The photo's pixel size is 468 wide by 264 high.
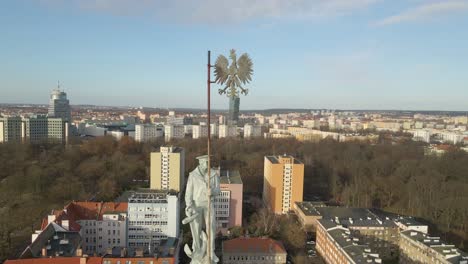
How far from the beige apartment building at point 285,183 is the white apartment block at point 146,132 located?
100 ft

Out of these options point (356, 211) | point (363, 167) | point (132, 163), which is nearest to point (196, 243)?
point (356, 211)

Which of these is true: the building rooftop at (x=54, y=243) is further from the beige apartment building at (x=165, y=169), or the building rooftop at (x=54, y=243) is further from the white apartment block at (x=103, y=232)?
the beige apartment building at (x=165, y=169)

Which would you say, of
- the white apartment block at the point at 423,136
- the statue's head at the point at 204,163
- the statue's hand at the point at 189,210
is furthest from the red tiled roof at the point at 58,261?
the white apartment block at the point at 423,136

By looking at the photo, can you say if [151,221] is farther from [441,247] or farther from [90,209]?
[441,247]

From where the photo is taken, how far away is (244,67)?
3725 mm

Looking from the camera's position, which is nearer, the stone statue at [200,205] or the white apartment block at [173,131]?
the stone statue at [200,205]

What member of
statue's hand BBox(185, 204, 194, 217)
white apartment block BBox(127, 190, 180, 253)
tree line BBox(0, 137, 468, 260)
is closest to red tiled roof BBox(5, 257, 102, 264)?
tree line BBox(0, 137, 468, 260)

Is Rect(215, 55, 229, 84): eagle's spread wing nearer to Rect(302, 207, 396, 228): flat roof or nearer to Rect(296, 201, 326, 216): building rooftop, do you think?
Rect(302, 207, 396, 228): flat roof

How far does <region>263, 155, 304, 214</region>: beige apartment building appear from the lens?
84.9 feet

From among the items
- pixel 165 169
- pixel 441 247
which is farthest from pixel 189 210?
pixel 165 169

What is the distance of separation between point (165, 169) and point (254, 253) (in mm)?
11823

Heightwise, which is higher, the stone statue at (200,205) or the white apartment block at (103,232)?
the stone statue at (200,205)

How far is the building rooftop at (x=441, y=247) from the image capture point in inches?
594

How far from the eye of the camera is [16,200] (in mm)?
22453
